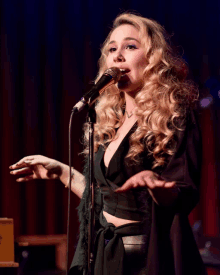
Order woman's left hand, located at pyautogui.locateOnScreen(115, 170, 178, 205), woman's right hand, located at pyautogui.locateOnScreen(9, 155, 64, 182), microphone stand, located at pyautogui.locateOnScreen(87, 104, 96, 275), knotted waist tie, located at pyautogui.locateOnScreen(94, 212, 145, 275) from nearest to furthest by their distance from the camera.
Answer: woman's left hand, located at pyautogui.locateOnScreen(115, 170, 178, 205)
microphone stand, located at pyautogui.locateOnScreen(87, 104, 96, 275)
knotted waist tie, located at pyautogui.locateOnScreen(94, 212, 145, 275)
woman's right hand, located at pyautogui.locateOnScreen(9, 155, 64, 182)

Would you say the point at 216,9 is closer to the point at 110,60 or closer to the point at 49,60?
the point at 49,60

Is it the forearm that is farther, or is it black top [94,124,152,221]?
the forearm

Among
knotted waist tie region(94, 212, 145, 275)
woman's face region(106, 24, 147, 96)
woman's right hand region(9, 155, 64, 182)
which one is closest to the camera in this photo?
knotted waist tie region(94, 212, 145, 275)

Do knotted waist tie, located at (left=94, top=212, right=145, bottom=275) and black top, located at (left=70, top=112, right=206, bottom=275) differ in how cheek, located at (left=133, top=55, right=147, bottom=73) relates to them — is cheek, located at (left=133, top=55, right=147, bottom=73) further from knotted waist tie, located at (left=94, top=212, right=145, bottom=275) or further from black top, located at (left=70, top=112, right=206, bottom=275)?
knotted waist tie, located at (left=94, top=212, right=145, bottom=275)

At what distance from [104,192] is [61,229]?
178 cm

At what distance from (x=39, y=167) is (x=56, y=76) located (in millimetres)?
1536

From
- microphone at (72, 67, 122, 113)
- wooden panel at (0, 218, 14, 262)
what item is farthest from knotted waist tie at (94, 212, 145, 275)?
wooden panel at (0, 218, 14, 262)

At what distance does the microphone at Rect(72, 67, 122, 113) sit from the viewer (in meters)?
1.11

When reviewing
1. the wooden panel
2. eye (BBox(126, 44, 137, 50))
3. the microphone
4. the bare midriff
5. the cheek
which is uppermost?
eye (BBox(126, 44, 137, 50))

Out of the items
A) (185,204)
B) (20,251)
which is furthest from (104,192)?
(20,251)

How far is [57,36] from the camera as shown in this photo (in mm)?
3039

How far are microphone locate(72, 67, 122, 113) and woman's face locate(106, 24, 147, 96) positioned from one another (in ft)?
0.48

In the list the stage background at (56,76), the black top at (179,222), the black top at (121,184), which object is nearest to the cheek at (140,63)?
the black top at (121,184)

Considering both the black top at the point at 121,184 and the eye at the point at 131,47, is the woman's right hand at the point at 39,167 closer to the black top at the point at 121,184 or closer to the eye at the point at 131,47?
the black top at the point at 121,184
